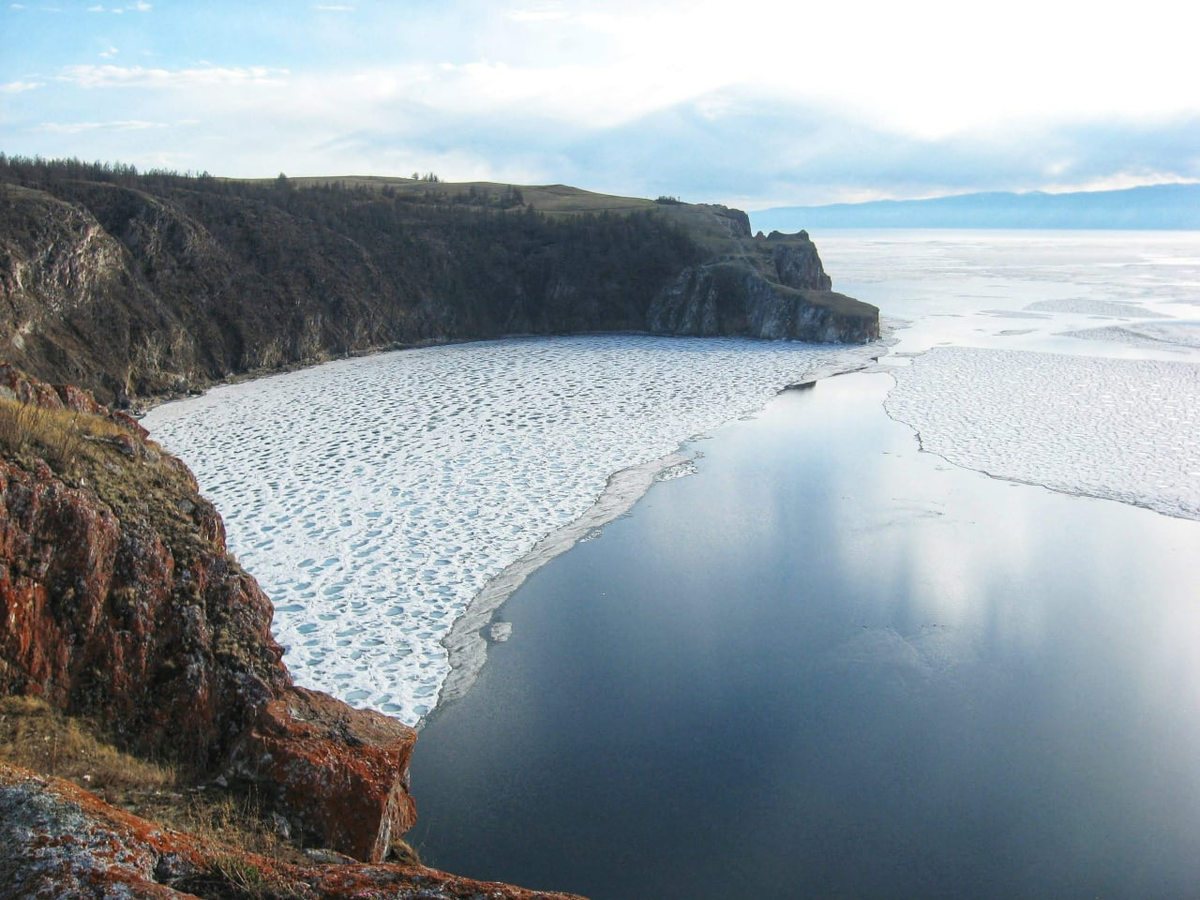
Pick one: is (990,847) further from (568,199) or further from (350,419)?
(568,199)

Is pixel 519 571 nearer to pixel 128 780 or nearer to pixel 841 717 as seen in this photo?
pixel 841 717

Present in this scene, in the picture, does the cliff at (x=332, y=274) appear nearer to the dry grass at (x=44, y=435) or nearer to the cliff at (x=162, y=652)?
the dry grass at (x=44, y=435)

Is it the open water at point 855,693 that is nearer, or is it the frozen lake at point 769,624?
the open water at point 855,693

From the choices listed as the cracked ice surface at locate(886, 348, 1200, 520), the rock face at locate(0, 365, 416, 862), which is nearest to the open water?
the cracked ice surface at locate(886, 348, 1200, 520)

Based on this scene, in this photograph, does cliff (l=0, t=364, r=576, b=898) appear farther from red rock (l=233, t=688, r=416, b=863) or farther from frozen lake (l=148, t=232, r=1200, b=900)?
frozen lake (l=148, t=232, r=1200, b=900)

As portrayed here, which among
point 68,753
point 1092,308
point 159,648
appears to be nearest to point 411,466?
point 159,648

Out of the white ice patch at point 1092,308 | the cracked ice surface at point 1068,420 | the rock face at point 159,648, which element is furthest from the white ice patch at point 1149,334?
the rock face at point 159,648
